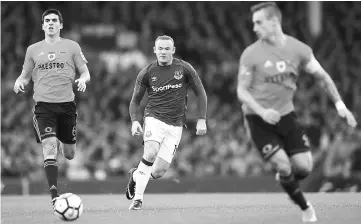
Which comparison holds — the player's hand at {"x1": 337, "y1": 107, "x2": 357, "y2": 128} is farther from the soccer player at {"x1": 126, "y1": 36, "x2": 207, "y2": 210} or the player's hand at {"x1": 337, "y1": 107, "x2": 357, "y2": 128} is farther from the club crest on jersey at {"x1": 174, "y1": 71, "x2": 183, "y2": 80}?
the club crest on jersey at {"x1": 174, "y1": 71, "x2": 183, "y2": 80}

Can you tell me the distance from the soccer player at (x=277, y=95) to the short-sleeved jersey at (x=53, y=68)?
8.78 ft

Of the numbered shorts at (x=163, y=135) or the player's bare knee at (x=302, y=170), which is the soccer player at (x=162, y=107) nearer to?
the numbered shorts at (x=163, y=135)

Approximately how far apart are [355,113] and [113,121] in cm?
588

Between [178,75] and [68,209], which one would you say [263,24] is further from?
[68,209]

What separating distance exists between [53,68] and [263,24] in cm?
303

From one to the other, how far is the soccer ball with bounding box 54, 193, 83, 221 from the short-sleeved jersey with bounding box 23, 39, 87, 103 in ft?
5.26

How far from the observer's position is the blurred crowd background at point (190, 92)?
17609 millimetres

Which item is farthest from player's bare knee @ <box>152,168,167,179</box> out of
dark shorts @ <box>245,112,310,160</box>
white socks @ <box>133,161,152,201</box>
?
dark shorts @ <box>245,112,310,160</box>

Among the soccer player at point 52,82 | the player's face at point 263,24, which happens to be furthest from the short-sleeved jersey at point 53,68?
the player's face at point 263,24

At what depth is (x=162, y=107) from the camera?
10953 mm

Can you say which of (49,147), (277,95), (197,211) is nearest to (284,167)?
(277,95)

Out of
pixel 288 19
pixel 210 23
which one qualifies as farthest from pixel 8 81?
pixel 288 19

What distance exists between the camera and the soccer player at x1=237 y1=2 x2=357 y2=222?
27.8 ft

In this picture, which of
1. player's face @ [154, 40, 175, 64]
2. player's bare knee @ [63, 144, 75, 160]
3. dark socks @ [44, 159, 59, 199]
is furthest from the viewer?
player's bare knee @ [63, 144, 75, 160]
